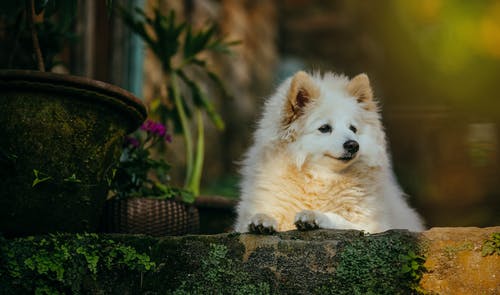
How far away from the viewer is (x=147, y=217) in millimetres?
3814

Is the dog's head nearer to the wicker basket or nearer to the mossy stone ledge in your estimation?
the mossy stone ledge

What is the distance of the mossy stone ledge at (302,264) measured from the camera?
8.38 feet

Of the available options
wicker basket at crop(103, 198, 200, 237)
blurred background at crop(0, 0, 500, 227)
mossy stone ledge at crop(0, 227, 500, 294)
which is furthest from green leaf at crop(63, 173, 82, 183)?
blurred background at crop(0, 0, 500, 227)

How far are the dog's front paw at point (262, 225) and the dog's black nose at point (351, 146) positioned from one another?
740mm

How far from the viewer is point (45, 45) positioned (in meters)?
4.35

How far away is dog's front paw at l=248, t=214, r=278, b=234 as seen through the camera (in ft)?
9.48

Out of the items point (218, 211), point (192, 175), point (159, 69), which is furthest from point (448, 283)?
point (159, 69)

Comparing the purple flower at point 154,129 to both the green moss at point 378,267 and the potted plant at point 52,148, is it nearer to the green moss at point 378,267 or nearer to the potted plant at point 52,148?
the potted plant at point 52,148

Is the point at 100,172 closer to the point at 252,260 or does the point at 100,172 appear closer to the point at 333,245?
the point at 252,260

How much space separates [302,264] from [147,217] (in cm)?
142

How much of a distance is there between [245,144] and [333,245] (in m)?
6.72

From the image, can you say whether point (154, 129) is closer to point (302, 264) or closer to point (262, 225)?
point (262, 225)

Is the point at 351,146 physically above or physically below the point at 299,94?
below

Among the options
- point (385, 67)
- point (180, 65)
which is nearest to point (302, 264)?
point (180, 65)
